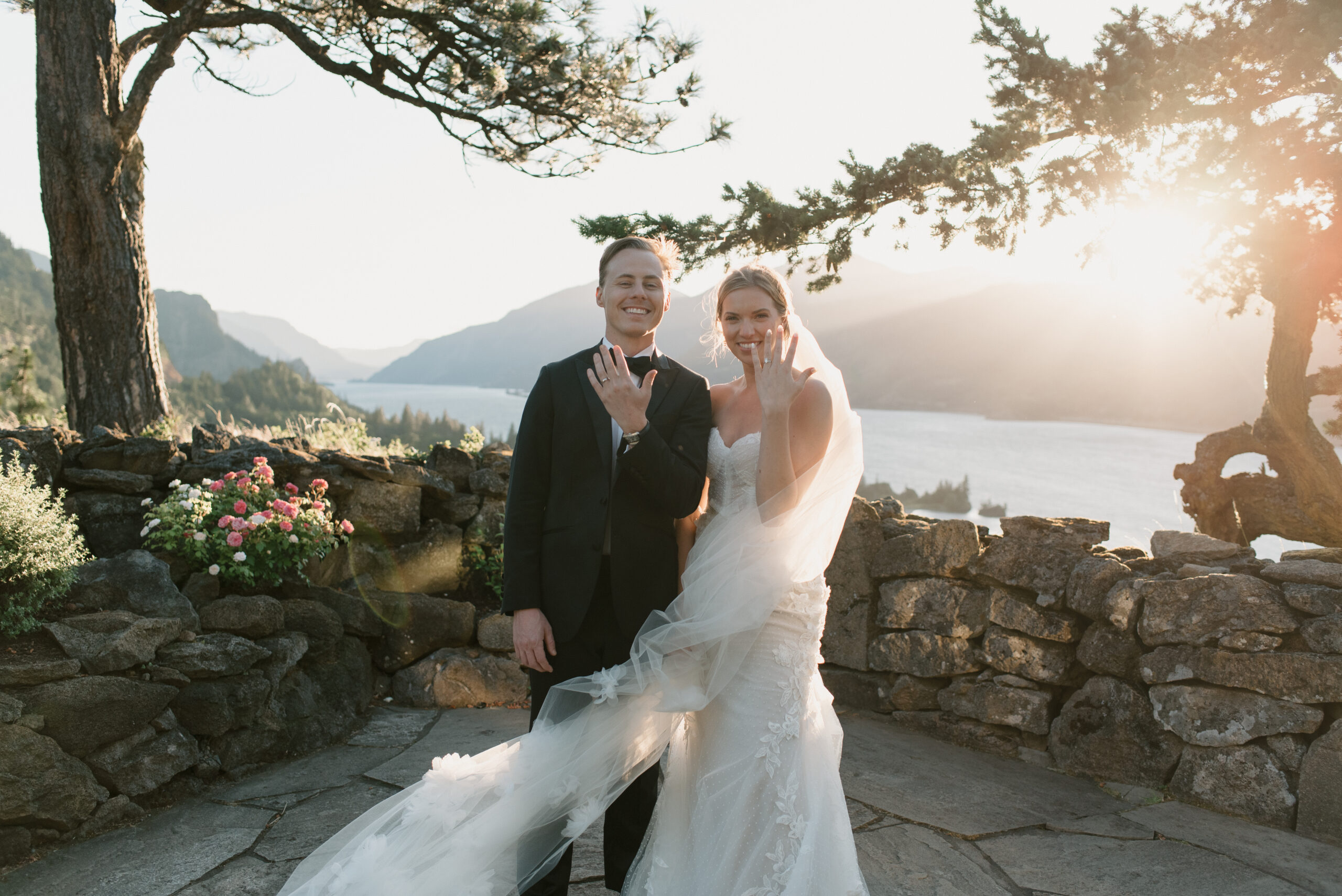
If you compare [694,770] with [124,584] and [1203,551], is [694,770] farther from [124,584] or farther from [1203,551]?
[1203,551]

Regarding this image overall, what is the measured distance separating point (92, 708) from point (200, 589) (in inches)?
34.8

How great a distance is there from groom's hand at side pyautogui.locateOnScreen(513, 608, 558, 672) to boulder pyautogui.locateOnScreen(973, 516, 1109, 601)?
3116 millimetres

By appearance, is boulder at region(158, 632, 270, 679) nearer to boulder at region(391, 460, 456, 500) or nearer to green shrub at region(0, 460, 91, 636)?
green shrub at region(0, 460, 91, 636)

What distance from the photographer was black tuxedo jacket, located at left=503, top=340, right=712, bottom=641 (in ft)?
8.15

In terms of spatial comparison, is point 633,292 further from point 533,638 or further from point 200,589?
point 200,589

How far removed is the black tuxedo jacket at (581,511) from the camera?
2484 mm

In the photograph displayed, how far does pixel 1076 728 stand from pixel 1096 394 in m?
23.4

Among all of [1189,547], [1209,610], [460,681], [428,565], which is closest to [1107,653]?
[1209,610]

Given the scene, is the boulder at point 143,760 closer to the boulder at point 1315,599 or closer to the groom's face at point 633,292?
the groom's face at point 633,292

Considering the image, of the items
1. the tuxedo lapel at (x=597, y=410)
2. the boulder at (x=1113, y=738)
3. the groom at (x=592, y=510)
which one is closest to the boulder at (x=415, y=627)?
the groom at (x=592, y=510)

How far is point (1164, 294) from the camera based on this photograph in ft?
22.1

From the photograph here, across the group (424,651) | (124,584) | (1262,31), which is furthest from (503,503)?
(1262,31)

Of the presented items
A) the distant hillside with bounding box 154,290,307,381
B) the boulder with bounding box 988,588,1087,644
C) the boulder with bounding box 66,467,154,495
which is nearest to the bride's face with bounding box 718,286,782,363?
the boulder with bounding box 988,588,1087,644

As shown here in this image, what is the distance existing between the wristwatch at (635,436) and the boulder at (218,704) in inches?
105
